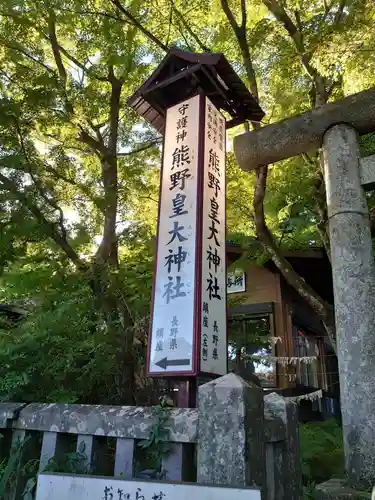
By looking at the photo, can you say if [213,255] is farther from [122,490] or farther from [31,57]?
[31,57]

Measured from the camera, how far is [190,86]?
5.62 metres

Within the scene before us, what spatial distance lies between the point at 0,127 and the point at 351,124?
232 inches

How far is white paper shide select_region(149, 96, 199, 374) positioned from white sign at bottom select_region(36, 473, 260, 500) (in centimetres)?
183

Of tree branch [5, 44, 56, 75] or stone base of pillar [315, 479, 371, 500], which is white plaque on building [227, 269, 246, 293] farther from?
stone base of pillar [315, 479, 371, 500]

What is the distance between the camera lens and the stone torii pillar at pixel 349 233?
11.3 ft

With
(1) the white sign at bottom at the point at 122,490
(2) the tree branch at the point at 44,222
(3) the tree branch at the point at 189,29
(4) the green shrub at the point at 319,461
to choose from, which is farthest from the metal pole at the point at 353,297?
(3) the tree branch at the point at 189,29

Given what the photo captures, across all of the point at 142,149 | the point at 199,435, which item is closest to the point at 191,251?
the point at 199,435

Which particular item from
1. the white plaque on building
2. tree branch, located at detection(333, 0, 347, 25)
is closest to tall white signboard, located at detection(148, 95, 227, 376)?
tree branch, located at detection(333, 0, 347, 25)

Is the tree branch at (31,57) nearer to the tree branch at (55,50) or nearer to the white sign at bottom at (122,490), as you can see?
the tree branch at (55,50)

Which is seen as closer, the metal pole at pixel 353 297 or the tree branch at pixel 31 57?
the metal pole at pixel 353 297

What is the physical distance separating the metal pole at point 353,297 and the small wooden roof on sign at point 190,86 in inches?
74.1

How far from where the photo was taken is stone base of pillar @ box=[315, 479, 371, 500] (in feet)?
10.1

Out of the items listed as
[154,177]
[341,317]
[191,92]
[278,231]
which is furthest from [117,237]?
[341,317]

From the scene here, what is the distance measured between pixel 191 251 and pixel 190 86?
8.17 ft
